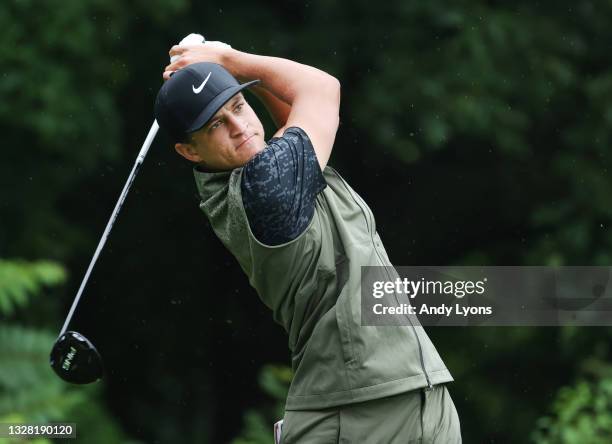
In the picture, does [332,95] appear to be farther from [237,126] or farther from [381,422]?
[381,422]

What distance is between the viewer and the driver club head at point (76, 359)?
335 cm

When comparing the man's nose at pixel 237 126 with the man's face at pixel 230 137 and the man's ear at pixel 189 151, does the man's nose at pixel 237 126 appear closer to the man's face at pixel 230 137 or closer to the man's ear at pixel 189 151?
the man's face at pixel 230 137

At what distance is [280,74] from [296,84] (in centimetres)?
6

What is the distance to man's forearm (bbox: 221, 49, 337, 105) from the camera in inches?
124

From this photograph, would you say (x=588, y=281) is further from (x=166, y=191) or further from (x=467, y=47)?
(x=166, y=191)

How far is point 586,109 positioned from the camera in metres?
7.60

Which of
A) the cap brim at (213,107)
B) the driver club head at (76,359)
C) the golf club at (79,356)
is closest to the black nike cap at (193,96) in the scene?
the cap brim at (213,107)

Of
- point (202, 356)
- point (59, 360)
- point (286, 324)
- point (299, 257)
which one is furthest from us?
point (202, 356)

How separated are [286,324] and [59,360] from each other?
29.4 inches

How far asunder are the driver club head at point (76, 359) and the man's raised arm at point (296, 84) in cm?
83

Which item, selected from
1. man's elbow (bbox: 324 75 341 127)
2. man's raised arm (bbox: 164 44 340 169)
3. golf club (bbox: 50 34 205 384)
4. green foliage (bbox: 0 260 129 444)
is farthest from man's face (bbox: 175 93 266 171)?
green foliage (bbox: 0 260 129 444)

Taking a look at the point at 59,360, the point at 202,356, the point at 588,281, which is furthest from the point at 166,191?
the point at 59,360

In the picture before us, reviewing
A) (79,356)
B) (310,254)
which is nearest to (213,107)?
(310,254)

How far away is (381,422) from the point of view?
2.92 meters
